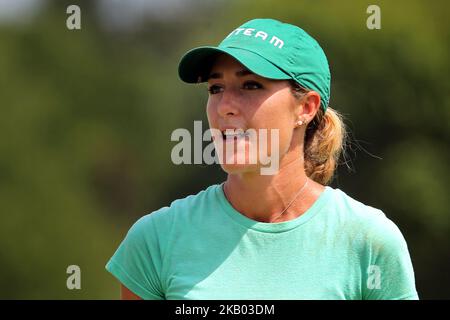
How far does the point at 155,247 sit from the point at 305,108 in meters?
0.68

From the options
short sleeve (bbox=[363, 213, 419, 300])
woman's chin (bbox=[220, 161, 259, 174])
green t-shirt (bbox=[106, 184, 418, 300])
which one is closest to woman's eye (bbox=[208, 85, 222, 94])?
woman's chin (bbox=[220, 161, 259, 174])

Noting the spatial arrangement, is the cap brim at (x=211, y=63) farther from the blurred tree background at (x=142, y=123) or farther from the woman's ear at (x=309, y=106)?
the blurred tree background at (x=142, y=123)

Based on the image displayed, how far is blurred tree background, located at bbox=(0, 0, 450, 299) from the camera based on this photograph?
33.7 ft

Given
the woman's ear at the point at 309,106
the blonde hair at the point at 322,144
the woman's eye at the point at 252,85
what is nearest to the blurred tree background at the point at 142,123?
the blonde hair at the point at 322,144

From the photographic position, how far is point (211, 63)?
2.94 metres

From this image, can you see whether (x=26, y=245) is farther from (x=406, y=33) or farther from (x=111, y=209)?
(x=406, y=33)

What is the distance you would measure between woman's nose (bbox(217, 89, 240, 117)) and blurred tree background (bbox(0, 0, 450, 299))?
265 inches

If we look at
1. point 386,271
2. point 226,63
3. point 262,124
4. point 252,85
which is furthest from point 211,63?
point 386,271

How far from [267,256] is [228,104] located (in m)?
0.50

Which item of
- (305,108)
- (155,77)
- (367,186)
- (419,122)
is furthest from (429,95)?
(305,108)

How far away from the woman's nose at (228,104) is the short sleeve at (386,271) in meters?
0.59

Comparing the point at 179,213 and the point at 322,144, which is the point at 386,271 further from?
the point at 179,213

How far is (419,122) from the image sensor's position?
35.4 feet
